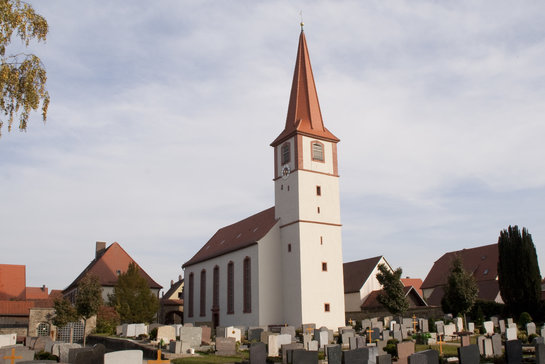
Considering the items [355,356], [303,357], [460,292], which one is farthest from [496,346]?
[460,292]

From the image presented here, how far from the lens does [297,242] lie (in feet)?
115

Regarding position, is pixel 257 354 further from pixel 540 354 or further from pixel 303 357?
pixel 540 354

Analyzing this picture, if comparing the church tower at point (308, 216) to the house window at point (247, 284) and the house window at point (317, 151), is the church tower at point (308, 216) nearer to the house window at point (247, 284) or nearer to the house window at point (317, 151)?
the house window at point (317, 151)

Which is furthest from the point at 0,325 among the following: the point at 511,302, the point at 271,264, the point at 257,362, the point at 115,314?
the point at 511,302

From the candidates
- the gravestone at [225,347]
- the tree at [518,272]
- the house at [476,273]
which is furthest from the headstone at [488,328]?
the house at [476,273]

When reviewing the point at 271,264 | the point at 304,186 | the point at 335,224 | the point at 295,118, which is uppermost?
the point at 295,118

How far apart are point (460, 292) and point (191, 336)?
1735cm

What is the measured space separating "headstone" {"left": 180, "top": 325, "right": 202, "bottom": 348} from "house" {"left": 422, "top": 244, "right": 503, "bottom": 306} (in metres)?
28.4

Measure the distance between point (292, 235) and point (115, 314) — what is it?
15104 millimetres

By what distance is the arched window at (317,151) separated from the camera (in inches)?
1462

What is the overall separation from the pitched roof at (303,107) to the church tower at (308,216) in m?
0.07

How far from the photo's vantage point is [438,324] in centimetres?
2752

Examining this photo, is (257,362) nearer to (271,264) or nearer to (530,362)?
(530,362)

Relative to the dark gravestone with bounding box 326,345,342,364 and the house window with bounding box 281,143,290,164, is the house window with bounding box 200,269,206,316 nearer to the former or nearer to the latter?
the house window with bounding box 281,143,290,164
